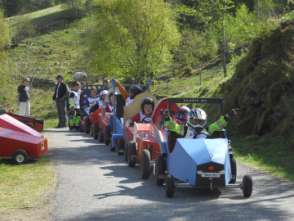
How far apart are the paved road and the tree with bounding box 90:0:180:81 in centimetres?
2307

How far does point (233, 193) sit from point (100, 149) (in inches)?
276

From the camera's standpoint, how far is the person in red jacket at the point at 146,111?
47.8 ft

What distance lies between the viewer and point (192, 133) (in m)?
10.9

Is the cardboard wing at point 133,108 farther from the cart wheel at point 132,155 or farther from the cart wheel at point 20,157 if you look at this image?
the cart wheel at point 20,157

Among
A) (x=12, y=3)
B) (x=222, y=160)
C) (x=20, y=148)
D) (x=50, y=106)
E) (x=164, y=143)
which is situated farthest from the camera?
(x=12, y=3)

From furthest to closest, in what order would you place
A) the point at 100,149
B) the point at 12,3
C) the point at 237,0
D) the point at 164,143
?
the point at 12,3, the point at 237,0, the point at 100,149, the point at 164,143

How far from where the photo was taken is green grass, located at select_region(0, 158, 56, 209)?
9.51m

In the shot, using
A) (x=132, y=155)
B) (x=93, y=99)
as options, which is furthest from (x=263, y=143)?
(x=93, y=99)

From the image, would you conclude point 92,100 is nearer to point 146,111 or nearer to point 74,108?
point 74,108

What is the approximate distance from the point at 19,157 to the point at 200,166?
5.49m

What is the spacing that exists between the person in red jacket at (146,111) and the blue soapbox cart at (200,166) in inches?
158

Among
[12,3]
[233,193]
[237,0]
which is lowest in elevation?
[233,193]

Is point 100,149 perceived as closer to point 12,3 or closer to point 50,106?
point 50,106

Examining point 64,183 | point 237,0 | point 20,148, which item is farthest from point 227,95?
point 237,0
